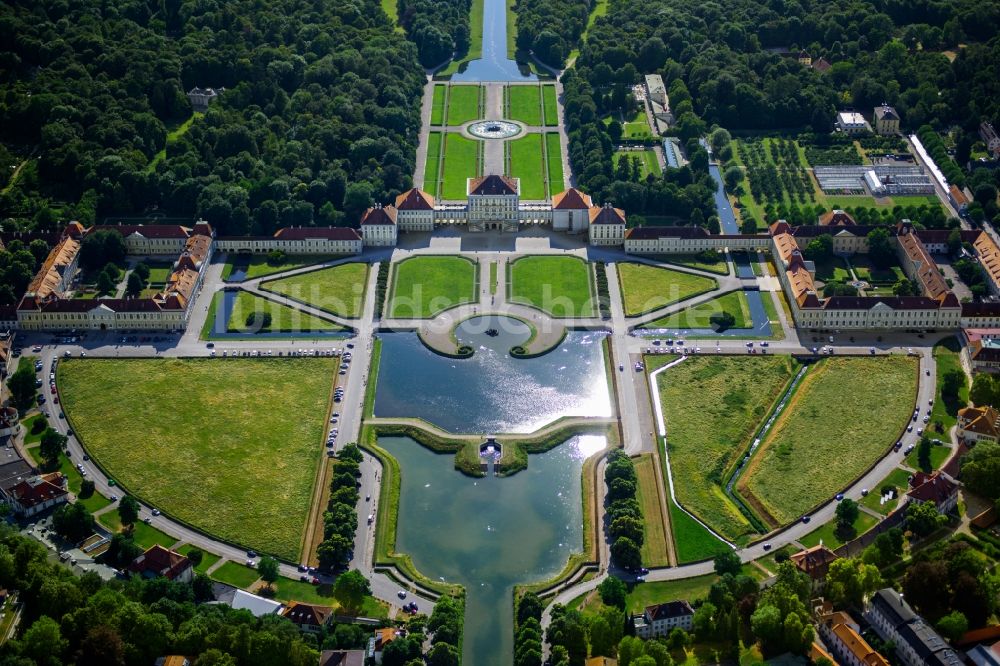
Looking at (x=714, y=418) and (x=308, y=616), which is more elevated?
(x=714, y=418)

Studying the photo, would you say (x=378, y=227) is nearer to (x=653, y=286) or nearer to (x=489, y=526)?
(x=653, y=286)

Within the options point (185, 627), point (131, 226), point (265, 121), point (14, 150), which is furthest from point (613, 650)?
point (14, 150)

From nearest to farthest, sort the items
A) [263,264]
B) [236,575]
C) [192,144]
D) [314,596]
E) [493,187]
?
[314,596], [236,575], [263,264], [493,187], [192,144]

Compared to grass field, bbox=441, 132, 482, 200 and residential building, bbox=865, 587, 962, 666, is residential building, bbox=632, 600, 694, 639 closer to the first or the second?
residential building, bbox=865, 587, 962, 666

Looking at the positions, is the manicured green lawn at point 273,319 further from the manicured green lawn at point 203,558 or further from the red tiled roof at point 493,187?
the manicured green lawn at point 203,558

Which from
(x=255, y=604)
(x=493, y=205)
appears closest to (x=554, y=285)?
(x=493, y=205)

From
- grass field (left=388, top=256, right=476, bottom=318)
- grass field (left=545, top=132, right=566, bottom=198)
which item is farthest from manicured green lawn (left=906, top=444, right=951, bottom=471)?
grass field (left=545, top=132, right=566, bottom=198)
